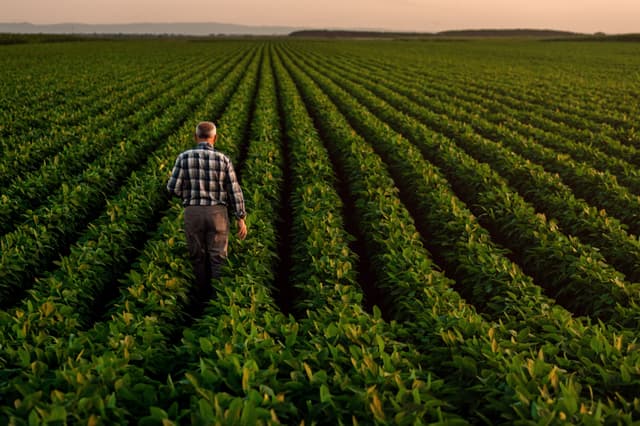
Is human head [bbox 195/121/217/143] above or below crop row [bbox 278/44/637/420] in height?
above

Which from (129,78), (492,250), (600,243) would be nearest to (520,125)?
(600,243)

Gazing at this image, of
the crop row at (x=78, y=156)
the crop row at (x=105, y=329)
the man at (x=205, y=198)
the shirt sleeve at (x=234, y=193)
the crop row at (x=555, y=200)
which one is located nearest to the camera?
the crop row at (x=105, y=329)

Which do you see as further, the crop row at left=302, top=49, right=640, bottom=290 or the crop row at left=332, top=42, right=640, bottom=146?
the crop row at left=332, top=42, right=640, bottom=146

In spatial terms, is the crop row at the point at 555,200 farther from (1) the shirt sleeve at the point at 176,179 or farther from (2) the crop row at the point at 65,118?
(2) the crop row at the point at 65,118

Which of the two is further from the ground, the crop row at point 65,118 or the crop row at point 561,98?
the crop row at point 561,98

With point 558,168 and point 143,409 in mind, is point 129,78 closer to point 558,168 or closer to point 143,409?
point 558,168

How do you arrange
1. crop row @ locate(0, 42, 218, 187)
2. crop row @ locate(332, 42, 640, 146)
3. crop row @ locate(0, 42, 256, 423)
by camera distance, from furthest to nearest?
crop row @ locate(332, 42, 640, 146), crop row @ locate(0, 42, 218, 187), crop row @ locate(0, 42, 256, 423)

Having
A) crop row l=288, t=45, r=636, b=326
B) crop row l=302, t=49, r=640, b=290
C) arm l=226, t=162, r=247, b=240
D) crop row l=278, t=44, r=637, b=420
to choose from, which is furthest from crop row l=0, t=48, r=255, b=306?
crop row l=302, t=49, r=640, b=290

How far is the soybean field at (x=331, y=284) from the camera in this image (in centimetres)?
337

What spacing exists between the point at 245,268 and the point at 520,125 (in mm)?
14008

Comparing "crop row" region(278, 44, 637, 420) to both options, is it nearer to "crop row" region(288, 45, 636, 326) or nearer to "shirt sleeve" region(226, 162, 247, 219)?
"crop row" region(288, 45, 636, 326)

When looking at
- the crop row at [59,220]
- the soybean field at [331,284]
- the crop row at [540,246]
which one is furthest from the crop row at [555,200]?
the crop row at [59,220]

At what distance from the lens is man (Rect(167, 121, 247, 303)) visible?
→ 20.3 feet

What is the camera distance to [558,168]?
1183 cm
